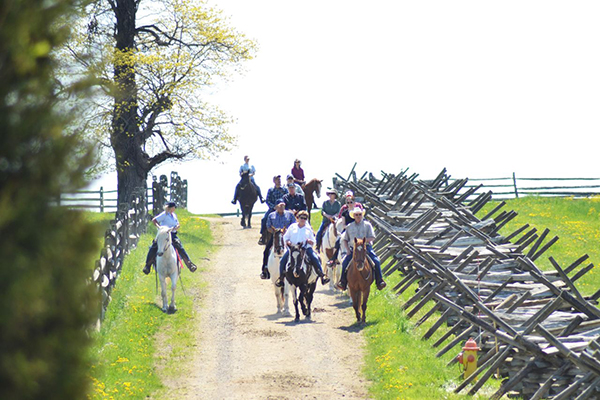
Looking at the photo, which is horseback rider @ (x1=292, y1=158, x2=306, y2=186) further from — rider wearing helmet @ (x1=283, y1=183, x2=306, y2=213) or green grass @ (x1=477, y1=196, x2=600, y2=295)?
rider wearing helmet @ (x1=283, y1=183, x2=306, y2=213)

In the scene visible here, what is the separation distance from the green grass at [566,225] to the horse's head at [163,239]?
12.8 m

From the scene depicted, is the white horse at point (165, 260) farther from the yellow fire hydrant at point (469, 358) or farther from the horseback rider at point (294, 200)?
the yellow fire hydrant at point (469, 358)

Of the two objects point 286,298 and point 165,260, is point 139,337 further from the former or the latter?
point 286,298

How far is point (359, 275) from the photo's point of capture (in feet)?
59.3

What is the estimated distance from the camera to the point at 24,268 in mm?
4246

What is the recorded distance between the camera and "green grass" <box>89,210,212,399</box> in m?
14.5

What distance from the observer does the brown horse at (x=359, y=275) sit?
57.9 feet

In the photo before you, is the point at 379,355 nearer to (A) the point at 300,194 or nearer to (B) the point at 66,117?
(A) the point at 300,194

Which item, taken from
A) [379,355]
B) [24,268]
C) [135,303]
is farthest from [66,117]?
[135,303]

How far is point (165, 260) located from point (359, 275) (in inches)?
174

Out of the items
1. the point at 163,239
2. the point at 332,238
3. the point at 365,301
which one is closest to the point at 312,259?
the point at 365,301

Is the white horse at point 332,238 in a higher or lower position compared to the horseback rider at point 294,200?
lower

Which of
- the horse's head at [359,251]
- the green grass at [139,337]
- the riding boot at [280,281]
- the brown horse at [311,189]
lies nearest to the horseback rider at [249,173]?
the brown horse at [311,189]

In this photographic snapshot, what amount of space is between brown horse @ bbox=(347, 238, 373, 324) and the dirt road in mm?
640
